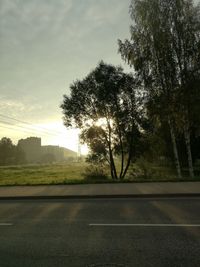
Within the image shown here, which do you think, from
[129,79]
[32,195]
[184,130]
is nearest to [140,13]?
[129,79]

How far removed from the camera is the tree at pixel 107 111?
28.4 metres

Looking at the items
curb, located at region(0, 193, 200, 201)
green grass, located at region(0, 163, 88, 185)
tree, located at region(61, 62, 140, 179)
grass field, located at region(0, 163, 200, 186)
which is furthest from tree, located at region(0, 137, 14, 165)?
curb, located at region(0, 193, 200, 201)

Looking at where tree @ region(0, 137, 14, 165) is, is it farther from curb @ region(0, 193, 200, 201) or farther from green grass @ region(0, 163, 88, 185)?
curb @ region(0, 193, 200, 201)

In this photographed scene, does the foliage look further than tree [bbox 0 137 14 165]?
No

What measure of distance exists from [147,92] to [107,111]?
5.28 m

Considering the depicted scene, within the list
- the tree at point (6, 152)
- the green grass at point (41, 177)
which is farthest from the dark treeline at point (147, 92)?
the tree at point (6, 152)

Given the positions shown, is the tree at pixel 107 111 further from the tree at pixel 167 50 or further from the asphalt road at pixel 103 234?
the asphalt road at pixel 103 234

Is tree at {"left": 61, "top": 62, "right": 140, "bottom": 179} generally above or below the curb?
above

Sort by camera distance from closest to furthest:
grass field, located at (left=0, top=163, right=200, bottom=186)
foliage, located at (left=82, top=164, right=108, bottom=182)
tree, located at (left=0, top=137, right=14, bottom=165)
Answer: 1. grass field, located at (left=0, top=163, right=200, bottom=186)
2. foliage, located at (left=82, top=164, right=108, bottom=182)
3. tree, located at (left=0, top=137, right=14, bottom=165)

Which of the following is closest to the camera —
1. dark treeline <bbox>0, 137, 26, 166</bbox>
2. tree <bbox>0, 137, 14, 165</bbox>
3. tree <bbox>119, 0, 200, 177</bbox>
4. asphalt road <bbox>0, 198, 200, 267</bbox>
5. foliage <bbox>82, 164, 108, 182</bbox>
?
asphalt road <bbox>0, 198, 200, 267</bbox>

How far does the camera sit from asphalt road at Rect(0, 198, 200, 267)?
5.88 metres

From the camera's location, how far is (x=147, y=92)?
2480 centimetres

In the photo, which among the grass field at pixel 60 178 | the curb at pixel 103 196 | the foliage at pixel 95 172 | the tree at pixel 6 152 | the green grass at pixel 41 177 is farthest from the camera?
the tree at pixel 6 152

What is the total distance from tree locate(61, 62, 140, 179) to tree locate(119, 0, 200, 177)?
15.0 ft
